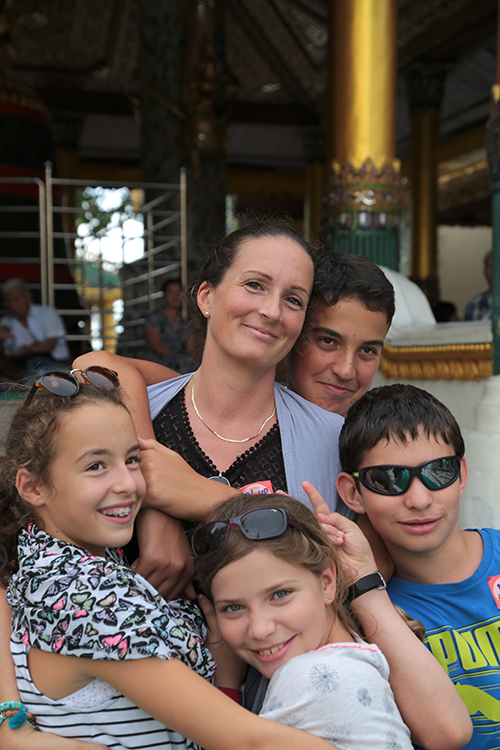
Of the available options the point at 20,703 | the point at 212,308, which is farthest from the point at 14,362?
the point at 20,703

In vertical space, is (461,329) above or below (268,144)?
below

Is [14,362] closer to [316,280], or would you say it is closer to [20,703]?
[316,280]

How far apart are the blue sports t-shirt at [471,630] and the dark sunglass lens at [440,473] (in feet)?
0.78

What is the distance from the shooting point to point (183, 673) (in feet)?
4.16

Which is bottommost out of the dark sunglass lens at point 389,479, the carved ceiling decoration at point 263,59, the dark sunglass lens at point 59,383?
the dark sunglass lens at point 389,479

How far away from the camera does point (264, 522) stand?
1.42 metres

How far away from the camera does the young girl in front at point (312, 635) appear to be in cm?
129

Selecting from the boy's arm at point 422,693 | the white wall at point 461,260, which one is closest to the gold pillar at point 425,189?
the white wall at point 461,260

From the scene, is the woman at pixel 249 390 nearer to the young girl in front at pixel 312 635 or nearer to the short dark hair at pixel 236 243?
the short dark hair at pixel 236 243

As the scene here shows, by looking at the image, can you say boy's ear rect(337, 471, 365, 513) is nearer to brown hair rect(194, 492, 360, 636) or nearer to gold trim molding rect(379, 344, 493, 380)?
brown hair rect(194, 492, 360, 636)

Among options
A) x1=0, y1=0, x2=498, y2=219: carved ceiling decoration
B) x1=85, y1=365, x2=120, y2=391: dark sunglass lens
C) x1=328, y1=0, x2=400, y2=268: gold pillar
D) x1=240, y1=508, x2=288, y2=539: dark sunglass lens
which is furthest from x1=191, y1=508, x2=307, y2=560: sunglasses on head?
x1=0, y1=0, x2=498, y2=219: carved ceiling decoration

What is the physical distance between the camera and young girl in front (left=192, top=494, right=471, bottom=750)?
129 centimetres

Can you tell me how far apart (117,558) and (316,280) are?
862 millimetres

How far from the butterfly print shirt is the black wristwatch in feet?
0.99
